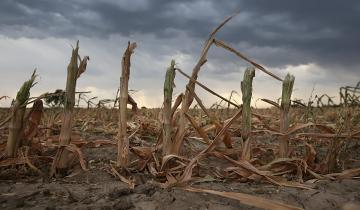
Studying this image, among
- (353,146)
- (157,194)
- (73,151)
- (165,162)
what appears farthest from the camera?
(353,146)

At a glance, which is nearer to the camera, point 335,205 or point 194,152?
point 335,205

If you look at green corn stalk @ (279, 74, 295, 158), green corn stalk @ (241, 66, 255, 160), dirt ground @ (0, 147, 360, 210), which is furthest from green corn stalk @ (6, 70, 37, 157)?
green corn stalk @ (279, 74, 295, 158)

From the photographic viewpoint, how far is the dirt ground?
2.11 metres

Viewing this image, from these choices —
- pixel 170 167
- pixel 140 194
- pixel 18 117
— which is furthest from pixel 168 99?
pixel 18 117

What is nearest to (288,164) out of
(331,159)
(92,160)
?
(331,159)

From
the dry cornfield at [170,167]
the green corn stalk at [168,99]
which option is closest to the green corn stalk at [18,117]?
the dry cornfield at [170,167]

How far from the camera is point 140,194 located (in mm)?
2244

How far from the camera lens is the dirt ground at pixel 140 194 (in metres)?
2.11

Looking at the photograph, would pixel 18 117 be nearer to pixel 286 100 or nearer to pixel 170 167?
pixel 170 167

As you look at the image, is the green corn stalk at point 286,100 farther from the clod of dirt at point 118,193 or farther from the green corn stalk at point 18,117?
the green corn stalk at point 18,117

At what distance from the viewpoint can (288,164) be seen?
2.81 meters

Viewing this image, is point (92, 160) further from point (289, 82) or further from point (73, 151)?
point (289, 82)

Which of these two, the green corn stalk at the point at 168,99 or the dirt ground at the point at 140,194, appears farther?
the green corn stalk at the point at 168,99

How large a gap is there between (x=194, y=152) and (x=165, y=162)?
58 cm
